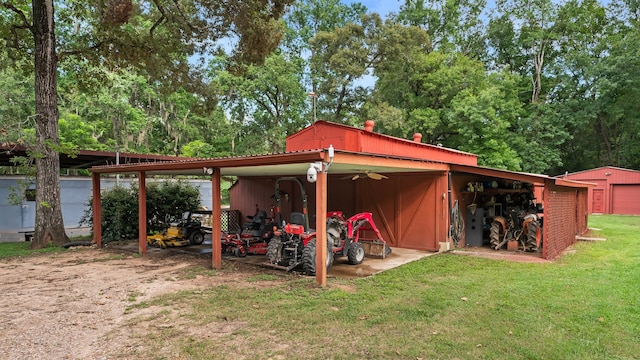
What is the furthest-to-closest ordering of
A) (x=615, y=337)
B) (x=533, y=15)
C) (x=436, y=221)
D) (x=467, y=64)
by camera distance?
(x=533, y=15) < (x=467, y=64) < (x=436, y=221) < (x=615, y=337)

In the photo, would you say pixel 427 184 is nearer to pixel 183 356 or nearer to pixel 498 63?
pixel 183 356

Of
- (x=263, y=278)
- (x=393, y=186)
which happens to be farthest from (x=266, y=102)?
(x=263, y=278)

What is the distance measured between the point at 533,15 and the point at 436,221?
2570cm

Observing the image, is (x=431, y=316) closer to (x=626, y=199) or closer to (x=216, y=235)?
(x=216, y=235)

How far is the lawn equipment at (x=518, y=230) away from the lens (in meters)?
8.25

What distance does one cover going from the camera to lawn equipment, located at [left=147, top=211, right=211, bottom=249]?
9.12 metres

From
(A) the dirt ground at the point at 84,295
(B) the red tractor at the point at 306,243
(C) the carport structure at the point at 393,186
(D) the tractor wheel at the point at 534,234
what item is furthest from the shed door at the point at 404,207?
(A) the dirt ground at the point at 84,295

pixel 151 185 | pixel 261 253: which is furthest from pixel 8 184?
pixel 261 253

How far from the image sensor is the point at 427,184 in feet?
28.1

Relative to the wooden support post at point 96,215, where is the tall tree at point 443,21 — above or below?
above

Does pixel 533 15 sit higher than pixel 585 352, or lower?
higher

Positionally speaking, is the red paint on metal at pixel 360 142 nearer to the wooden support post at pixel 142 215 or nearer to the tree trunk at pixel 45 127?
the wooden support post at pixel 142 215

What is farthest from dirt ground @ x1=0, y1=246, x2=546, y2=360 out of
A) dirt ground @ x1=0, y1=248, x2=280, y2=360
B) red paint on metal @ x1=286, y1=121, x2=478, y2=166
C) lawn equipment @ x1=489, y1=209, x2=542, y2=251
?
red paint on metal @ x1=286, y1=121, x2=478, y2=166

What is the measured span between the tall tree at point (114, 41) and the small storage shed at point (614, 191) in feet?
59.9
